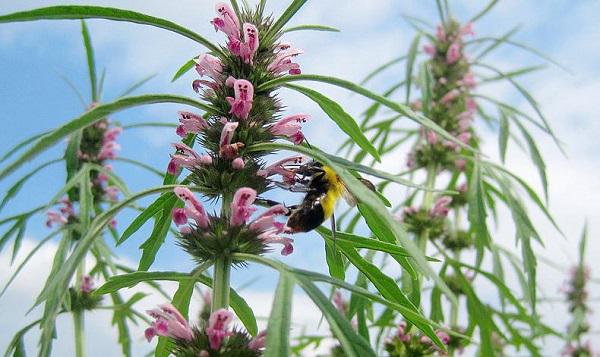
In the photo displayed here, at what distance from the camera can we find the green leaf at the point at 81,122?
4.70 ft

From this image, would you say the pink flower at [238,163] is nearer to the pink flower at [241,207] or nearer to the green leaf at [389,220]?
the pink flower at [241,207]

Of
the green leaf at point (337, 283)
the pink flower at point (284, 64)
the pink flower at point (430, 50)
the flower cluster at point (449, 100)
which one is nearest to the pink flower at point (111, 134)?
the flower cluster at point (449, 100)

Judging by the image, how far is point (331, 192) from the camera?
2.23 m

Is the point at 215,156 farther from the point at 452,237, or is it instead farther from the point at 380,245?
the point at 452,237

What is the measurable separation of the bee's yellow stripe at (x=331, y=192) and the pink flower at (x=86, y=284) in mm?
2650

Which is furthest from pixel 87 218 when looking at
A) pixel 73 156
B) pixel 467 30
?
pixel 467 30

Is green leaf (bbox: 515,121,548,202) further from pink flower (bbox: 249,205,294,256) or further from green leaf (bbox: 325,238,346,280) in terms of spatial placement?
pink flower (bbox: 249,205,294,256)

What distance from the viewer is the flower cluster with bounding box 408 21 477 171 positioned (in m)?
5.18

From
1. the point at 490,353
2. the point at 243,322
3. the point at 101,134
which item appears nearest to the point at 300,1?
the point at 243,322

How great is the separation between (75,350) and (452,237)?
3109 millimetres

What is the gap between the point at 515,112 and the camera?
4.77m

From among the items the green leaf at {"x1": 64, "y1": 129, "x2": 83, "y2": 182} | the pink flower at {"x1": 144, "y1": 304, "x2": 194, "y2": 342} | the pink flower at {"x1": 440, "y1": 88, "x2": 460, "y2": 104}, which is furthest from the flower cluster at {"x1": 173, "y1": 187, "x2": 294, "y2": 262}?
the pink flower at {"x1": 440, "y1": 88, "x2": 460, "y2": 104}

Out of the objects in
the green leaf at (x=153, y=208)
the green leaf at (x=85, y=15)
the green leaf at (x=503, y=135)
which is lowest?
the green leaf at (x=153, y=208)

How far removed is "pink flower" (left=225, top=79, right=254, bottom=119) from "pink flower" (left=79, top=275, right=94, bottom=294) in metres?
2.95
